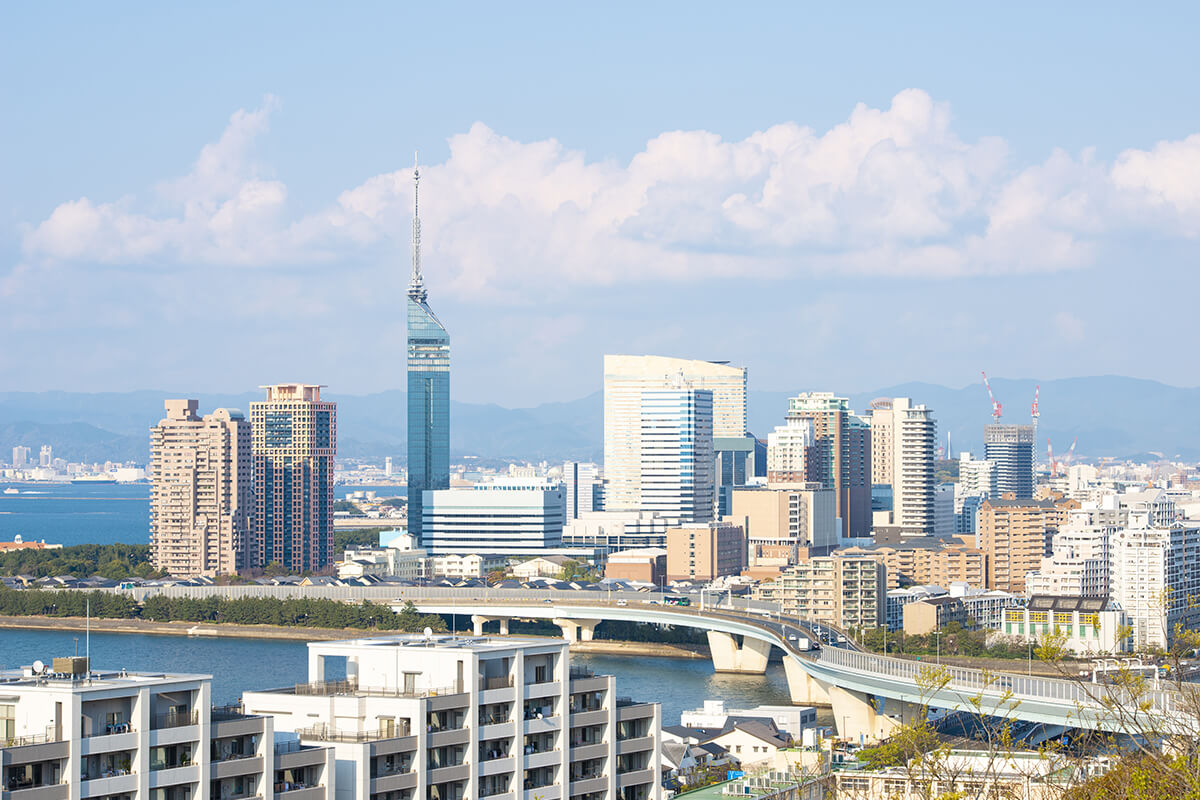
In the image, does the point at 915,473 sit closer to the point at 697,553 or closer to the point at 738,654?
the point at 697,553

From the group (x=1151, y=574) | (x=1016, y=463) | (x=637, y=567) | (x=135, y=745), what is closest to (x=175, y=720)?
(x=135, y=745)

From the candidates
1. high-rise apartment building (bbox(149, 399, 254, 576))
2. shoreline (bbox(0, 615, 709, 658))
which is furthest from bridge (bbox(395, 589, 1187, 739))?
high-rise apartment building (bbox(149, 399, 254, 576))

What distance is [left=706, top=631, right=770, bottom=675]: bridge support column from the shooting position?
28969mm

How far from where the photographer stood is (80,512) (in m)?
97.8

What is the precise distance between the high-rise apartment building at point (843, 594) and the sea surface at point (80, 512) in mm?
35054

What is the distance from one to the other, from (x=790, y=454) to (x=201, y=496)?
64.3ft

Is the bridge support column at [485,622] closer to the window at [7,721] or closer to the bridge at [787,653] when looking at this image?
the bridge at [787,653]

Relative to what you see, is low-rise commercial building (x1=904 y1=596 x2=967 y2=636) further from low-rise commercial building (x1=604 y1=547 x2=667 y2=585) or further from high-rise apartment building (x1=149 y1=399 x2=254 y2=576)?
high-rise apartment building (x1=149 y1=399 x2=254 y2=576)

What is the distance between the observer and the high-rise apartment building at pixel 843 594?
30844 millimetres

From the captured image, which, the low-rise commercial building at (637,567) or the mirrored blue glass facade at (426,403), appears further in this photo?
the mirrored blue glass facade at (426,403)

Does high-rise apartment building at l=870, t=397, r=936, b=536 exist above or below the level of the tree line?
above

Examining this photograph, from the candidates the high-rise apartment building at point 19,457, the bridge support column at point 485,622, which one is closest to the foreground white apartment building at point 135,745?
the bridge support column at point 485,622

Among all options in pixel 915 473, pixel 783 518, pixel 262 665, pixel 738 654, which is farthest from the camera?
pixel 915 473

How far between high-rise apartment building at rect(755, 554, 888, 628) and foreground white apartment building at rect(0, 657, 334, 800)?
2275cm
